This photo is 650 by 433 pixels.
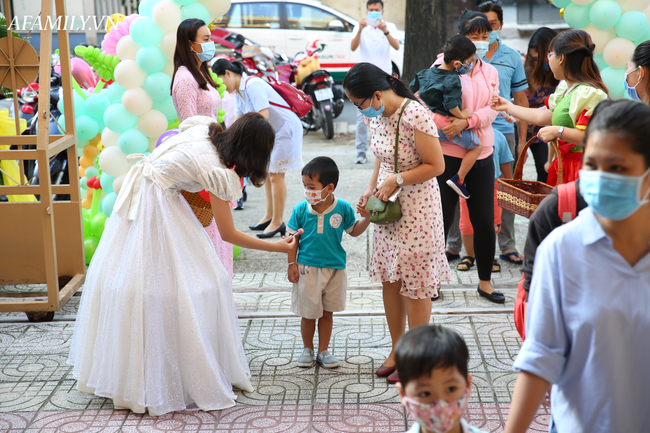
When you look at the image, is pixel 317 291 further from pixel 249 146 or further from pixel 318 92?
pixel 318 92

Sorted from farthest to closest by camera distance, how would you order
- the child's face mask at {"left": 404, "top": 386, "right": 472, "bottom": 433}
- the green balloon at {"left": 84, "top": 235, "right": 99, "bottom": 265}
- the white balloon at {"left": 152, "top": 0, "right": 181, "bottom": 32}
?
the green balloon at {"left": 84, "top": 235, "right": 99, "bottom": 265} < the white balloon at {"left": 152, "top": 0, "right": 181, "bottom": 32} < the child's face mask at {"left": 404, "top": 386, "right": 472, "bottom": 433}

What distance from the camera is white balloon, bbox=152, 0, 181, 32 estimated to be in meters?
4.56

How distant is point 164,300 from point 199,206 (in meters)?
0.56

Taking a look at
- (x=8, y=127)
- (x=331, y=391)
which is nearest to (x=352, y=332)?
(x=331, y=391)

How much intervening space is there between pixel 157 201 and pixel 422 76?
204cm

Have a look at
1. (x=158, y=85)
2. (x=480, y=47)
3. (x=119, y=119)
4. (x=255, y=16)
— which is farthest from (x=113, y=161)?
(x=255, y=16)

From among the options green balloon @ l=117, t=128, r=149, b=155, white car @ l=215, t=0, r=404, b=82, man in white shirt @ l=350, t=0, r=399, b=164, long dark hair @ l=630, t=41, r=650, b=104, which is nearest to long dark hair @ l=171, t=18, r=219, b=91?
green balloon @ l=117, t=128, r=149, b=155

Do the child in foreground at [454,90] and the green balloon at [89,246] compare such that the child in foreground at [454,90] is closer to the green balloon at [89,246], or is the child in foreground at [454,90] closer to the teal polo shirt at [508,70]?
the teal polo shirt at [508,70]

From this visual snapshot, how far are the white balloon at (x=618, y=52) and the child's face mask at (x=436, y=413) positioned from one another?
3.96 meters

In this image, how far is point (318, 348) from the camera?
356cm

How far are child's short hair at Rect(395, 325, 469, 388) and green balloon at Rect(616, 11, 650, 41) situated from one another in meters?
3.91

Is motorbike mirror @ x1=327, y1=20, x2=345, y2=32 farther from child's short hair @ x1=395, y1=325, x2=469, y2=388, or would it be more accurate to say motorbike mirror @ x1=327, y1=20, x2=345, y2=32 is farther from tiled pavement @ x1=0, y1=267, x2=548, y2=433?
child's short hair @ x1=395, y1=325, x2=469, y2=388

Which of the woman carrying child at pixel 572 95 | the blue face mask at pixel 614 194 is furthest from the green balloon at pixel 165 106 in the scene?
the blue face mask at pixel 614 194

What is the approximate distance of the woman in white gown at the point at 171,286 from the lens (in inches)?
114
